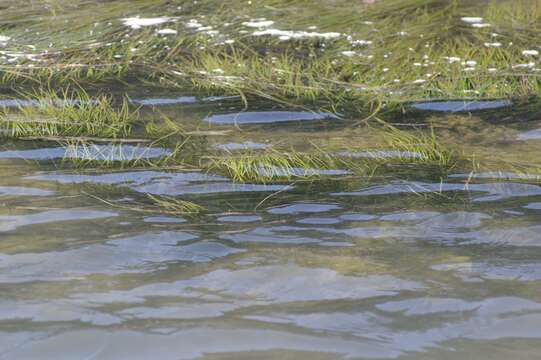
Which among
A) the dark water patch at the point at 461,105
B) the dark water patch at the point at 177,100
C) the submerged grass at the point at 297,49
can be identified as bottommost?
the dark water patch at the point at 461,105

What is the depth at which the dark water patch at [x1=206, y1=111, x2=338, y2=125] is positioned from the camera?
462 cm

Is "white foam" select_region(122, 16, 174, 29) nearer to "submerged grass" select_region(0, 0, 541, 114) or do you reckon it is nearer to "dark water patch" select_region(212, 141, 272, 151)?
"submerged grass" select_region(0, 0, 541, 114)

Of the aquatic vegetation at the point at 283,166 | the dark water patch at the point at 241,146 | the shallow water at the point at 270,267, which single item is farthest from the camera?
the dark water patch at the point at 241,146

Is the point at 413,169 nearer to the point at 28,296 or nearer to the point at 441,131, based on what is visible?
the point at 441,131

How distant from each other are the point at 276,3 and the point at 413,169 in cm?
277

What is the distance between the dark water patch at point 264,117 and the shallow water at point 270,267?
70cm

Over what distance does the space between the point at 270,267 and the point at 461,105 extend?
7.34 feet

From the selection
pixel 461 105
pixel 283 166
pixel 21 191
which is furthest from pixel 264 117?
pixel 21 191

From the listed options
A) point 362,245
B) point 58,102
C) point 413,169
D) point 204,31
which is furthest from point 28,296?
point 204,31

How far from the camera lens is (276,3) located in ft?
20.3

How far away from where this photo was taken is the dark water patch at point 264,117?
4.62 meters

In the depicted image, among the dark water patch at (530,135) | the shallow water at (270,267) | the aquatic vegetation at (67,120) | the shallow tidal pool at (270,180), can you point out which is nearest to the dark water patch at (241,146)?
the shallow tidal pool at (270,180)

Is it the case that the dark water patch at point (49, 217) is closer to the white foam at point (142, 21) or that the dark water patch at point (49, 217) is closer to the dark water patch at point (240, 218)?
the dark water patch at point (240, 218)

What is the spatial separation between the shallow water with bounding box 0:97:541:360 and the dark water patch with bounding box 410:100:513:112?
0.65m
